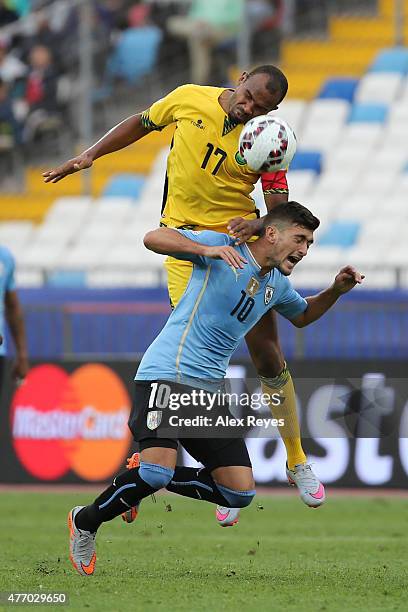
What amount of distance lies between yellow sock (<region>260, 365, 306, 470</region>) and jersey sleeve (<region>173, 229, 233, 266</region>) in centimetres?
139

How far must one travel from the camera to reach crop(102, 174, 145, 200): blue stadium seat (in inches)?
829

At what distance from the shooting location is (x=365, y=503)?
44.9 feet

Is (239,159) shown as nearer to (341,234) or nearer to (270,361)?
(270,361)

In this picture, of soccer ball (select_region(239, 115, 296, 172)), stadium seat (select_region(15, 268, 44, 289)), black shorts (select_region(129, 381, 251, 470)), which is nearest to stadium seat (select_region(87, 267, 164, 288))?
stadium seat (select_region(15, 268, 44, 289))

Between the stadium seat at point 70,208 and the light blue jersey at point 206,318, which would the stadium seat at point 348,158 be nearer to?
the stadium seat at point 70,208

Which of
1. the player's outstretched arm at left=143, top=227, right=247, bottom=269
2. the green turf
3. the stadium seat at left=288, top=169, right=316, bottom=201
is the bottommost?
the green turf

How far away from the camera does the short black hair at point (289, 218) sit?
8.28 meters

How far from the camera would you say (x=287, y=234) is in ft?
27.1

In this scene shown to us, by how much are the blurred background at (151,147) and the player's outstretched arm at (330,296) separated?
662cm

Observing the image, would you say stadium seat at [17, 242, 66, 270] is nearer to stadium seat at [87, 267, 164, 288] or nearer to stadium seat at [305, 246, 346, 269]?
stadium seat at [87, 267, 164, 288]

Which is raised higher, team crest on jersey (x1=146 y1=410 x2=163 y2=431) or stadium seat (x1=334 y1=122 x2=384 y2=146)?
stadium seat (x1=334 y1=122 x2=384 y2=146)

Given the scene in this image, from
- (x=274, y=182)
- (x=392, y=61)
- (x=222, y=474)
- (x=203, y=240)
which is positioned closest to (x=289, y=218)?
(x=274, y=182)

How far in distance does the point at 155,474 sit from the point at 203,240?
1.30 m

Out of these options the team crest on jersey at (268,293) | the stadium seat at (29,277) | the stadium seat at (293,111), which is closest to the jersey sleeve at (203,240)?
the team crest on jersey at (268,293)
